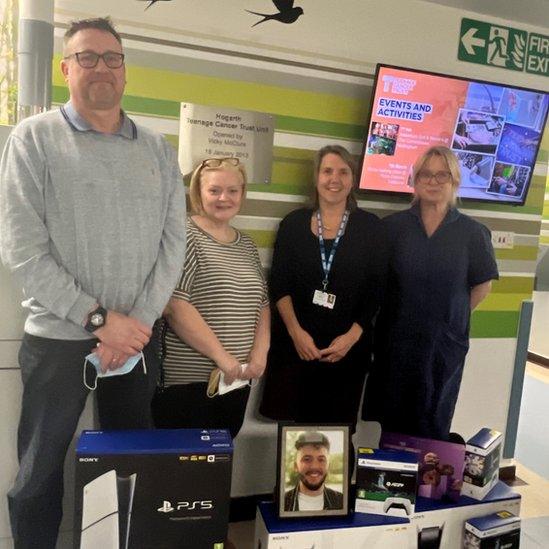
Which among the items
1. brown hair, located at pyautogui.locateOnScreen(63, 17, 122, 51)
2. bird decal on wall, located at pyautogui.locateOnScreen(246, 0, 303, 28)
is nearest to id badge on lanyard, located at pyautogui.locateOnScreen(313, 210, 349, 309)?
bird decal on wall, located at pyautogui.locateOnScreen(246, 0, 303, 28)

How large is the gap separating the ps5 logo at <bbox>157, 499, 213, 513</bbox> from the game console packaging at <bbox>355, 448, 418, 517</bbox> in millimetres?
695

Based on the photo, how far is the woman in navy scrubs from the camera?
7.87 ft

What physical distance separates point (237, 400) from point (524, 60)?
7.89 feet

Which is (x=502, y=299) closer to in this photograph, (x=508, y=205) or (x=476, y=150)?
(x=508, y=205)

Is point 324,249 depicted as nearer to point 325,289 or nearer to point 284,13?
point 325,289

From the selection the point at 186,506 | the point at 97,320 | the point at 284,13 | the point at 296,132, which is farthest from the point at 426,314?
the point at 284,13

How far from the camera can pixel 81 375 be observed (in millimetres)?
1795

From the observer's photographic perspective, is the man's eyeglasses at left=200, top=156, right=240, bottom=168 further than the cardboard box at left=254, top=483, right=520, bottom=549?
Yes

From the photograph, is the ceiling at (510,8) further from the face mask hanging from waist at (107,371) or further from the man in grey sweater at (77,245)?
the face mask hanging from waist at (107,371)

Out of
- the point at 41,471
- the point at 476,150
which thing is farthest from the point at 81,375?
the point at 476,150

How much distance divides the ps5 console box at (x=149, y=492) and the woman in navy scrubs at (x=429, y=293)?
3.16ft

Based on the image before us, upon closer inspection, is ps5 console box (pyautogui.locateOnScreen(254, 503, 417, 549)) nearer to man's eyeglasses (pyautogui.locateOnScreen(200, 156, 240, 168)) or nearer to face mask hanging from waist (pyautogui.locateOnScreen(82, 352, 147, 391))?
face mask hanging from waist (pyautogui.locateOnScreen(82, 352, 147, 391))

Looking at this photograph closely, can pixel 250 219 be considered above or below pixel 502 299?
above

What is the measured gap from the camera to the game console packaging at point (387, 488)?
2.24 meters
